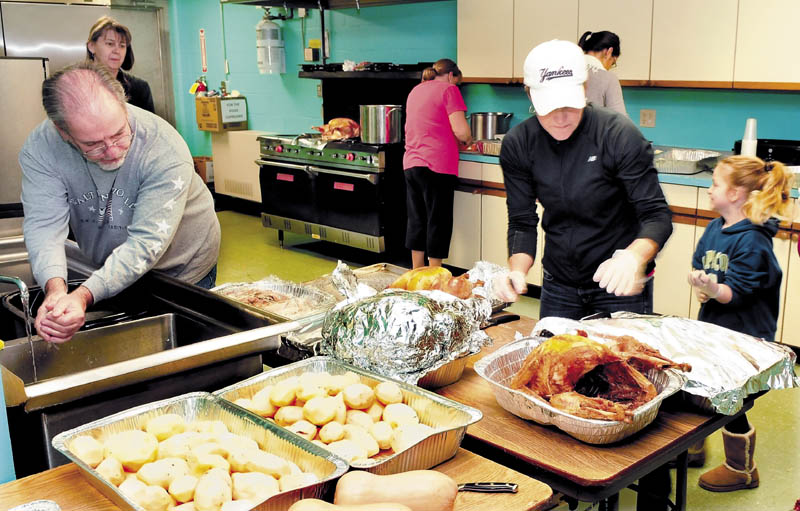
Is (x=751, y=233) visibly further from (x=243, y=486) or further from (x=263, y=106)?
(x=263, y=106)

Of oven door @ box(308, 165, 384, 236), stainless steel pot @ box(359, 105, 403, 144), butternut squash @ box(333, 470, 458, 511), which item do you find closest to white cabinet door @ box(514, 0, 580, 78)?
stainless steel pot @ box(359, 105, 403, 144)

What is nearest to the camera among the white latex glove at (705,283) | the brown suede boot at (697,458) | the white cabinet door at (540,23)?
the white latex glove at (705,283)

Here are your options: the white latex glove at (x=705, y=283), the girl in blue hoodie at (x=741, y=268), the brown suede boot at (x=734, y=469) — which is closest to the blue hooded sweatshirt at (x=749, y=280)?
the girl in blue hoodie at (x=741, y=268)

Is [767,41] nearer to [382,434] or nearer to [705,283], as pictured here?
[705,283]

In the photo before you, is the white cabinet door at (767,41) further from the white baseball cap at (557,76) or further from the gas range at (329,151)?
the gas range at (329,151)

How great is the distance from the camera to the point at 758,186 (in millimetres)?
2900

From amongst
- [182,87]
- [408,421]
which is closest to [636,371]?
[408,421]

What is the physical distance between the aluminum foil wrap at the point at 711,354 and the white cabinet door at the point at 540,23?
11.2 feet

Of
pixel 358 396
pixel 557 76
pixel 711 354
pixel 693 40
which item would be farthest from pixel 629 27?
pixel 358 396

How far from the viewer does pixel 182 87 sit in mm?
9180

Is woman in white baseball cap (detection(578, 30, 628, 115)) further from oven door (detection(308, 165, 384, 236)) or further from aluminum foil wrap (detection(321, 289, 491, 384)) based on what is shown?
aluminum foil wrap (detection(321, 289, 491, 384))

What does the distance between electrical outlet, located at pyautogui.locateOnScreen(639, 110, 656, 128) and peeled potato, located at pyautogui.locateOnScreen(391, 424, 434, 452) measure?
13.8 feet

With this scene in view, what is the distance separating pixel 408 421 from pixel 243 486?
1.24 ft

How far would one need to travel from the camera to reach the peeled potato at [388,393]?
153cm
